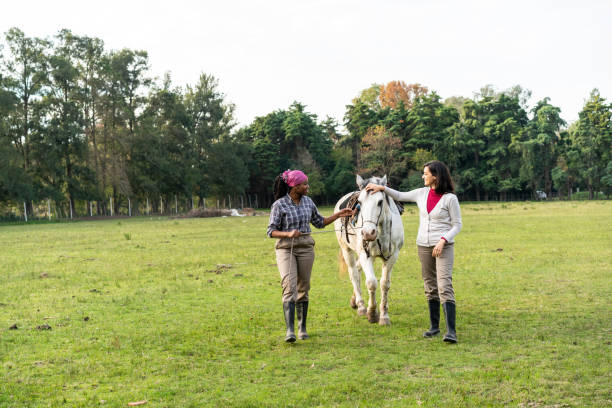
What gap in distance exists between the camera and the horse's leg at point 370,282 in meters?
6.98

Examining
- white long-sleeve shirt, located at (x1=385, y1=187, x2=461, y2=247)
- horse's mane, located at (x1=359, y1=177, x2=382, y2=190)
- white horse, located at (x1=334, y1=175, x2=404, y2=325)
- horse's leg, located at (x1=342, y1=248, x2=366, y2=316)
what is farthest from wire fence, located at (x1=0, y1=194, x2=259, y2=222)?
white long-sleeve shirt, located at (x1=385, y1=187, x2=461, y2=247)

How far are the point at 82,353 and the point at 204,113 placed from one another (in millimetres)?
62082

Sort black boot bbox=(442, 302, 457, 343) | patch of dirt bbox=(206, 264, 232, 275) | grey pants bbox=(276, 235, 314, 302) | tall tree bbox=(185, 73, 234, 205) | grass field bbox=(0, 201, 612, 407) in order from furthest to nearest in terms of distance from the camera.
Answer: tall tree bbox=(185, 73, 234, 205), patch of dirt bbox=(206, 264, 232, 275), grey pants bbox=(276, 235, 314, 302), black boot bbox=(442, 302, 457, 343), grass field bbox=(0, 201, 612, 407)

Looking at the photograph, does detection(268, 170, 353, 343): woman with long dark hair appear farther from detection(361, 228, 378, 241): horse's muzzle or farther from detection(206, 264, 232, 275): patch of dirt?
detection(206, 264, 232, 275): patch of dirt

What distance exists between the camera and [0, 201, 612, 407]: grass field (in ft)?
14.9

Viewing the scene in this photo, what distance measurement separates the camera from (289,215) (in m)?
6.29

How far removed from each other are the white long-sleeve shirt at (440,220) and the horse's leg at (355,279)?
68.5 inches

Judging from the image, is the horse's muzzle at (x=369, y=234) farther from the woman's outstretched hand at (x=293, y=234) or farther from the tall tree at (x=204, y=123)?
the tall tree at (x=204, y=123)

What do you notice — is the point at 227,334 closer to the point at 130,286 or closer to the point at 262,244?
the point at 130,286

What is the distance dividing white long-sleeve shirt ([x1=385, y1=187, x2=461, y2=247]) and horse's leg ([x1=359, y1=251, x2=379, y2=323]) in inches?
36.4

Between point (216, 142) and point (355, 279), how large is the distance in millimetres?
60047

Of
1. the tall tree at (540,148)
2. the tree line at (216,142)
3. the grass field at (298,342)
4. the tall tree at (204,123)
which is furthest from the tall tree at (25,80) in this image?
the tall tree at (540,148)

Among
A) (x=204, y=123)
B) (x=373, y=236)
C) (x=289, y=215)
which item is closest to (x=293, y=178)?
(x=289, y=215)

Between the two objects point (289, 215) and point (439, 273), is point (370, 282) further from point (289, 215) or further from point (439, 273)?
point (289, 215)
